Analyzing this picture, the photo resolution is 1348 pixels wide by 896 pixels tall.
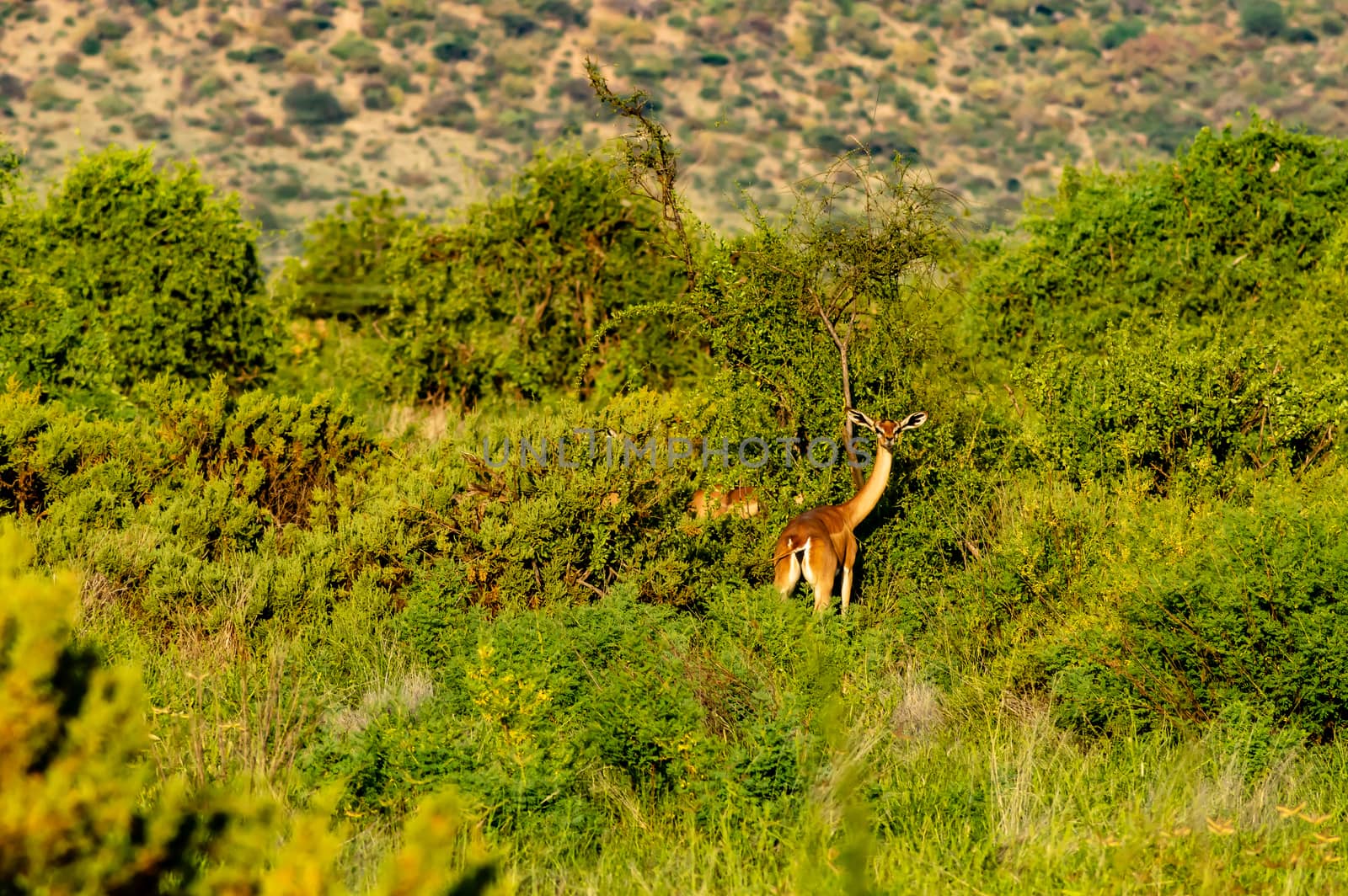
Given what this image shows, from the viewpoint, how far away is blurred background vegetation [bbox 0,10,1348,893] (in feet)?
16.0

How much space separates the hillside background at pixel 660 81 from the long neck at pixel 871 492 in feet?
144

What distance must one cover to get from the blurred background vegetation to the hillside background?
126 ft

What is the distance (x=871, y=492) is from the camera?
8523 millimetres

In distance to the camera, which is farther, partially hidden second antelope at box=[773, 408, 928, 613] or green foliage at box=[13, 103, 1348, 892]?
partially hidden second antelope at box=[773, 408, 928, 613]

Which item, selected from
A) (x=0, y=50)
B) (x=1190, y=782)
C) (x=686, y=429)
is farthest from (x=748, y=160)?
(x=1190, y=782)

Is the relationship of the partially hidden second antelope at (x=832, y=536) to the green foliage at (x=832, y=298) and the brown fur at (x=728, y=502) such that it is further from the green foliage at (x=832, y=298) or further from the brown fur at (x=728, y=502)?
the brown fur at (x=728, y=502)

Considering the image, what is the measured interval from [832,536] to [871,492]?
59 cm

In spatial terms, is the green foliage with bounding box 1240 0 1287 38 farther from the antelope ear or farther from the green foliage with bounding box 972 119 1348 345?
the antelope ear

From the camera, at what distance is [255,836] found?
314 cm

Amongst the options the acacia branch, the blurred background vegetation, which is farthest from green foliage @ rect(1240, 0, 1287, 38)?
the acacia branch

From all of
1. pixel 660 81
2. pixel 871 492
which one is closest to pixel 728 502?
pixel 871 492

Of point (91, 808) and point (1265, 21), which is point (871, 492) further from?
point (1265, 21)

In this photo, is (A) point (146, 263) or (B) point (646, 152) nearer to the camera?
→ (B) point (646, 152)

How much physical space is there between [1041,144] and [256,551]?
60710 mm
